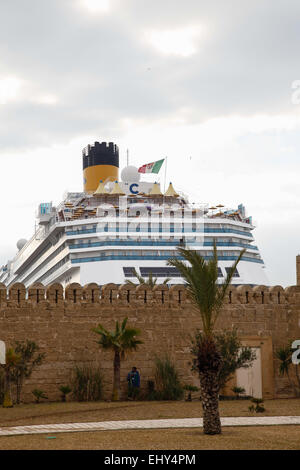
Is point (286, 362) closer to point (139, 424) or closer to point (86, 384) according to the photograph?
point (86, 384)

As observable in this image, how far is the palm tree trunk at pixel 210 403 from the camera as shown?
41.5 feet

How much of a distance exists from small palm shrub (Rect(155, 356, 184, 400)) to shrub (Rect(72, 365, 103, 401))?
166 cm

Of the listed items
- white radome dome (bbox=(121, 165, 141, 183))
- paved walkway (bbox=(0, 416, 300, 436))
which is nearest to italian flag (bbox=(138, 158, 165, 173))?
white radome dome (bbox=(121, 165, 141, 183))

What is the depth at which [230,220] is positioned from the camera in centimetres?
4975

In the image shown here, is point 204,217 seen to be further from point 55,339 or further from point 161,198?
point 55,339

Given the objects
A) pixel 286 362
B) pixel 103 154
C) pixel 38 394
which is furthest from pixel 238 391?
pixel 103 154

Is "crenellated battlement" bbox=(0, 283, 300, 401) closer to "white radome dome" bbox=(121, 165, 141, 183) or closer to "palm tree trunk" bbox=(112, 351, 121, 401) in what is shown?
"palm tree trunk" bbox=(112, 351, 121, 401)

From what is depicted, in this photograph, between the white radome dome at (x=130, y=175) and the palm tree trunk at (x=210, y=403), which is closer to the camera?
the palm tree trunk at (x=210, y=403)

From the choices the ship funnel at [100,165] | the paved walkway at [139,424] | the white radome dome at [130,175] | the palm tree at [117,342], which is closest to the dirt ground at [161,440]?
the paved walkway at [139,424]

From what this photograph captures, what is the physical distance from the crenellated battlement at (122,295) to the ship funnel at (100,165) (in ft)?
129

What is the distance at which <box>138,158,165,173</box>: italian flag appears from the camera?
56.2m

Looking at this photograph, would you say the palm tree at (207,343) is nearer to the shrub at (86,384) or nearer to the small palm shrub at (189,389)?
the small palm shrub at (189,389)

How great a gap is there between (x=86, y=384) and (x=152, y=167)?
3782 cm
